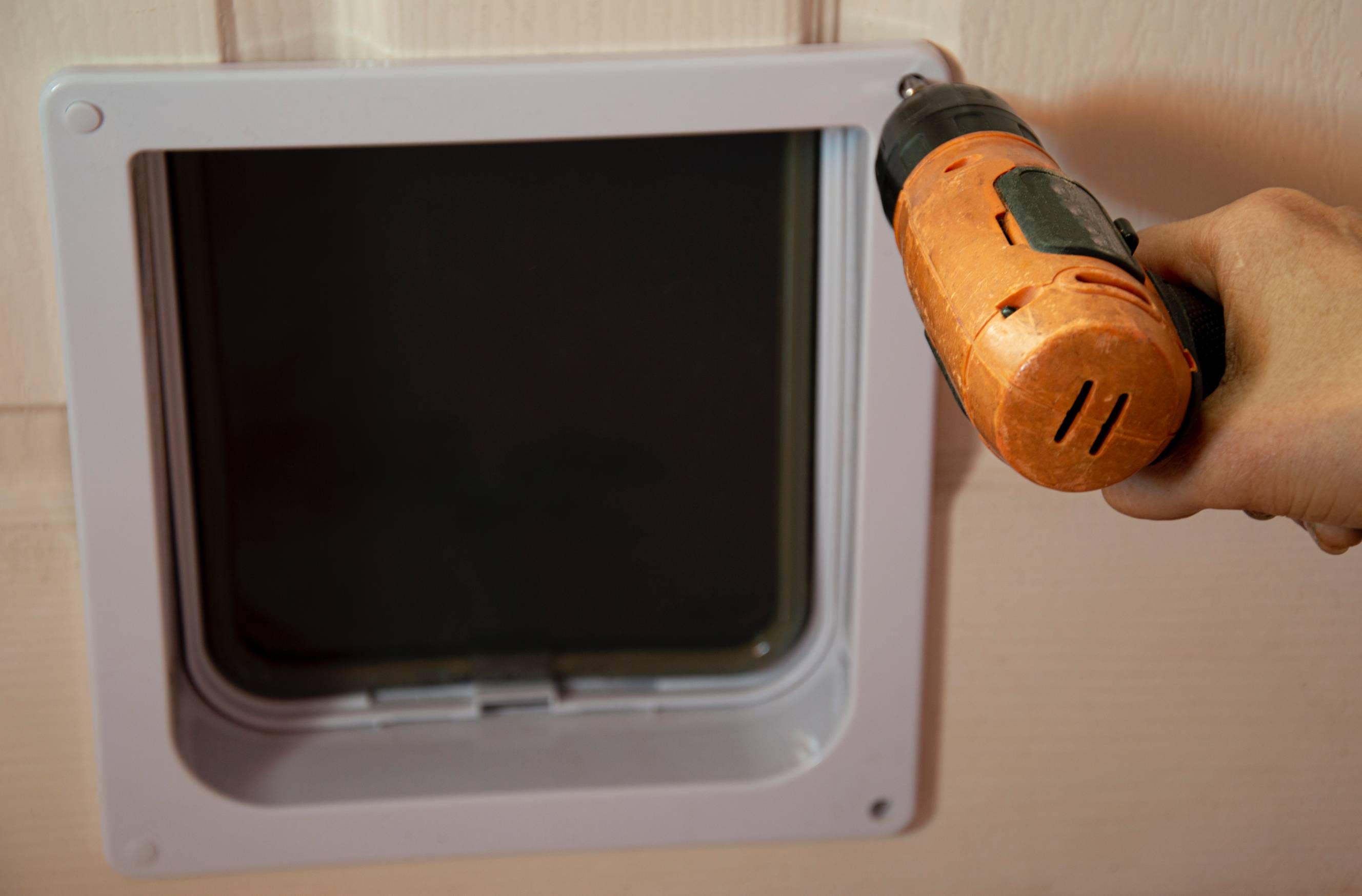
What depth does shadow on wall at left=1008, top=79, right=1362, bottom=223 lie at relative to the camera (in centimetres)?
47

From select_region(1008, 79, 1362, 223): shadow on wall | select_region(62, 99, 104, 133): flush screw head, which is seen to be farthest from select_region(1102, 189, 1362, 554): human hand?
select_region(62, 99, 104, 133): flush screw head

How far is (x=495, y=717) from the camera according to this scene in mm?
578

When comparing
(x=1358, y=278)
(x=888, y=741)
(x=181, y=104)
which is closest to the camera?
(x=1358, y=278)

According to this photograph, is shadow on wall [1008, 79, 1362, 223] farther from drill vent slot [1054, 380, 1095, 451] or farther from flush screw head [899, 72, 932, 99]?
drill vent slot [1054, 380, 1095, 451]

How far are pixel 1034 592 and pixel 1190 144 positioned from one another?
226mm

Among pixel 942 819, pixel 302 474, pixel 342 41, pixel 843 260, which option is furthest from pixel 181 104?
pixel 942 819

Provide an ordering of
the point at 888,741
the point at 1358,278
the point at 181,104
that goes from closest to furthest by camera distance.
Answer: the point at 1358,278 → the point at 181,104 → the point at 888,741

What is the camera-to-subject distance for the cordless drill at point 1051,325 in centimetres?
27

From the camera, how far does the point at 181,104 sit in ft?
1.41

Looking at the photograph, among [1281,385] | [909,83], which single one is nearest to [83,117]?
[909,83]

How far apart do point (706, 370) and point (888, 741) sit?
0.21 metres

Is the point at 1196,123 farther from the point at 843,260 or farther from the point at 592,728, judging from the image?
the point at 592,728

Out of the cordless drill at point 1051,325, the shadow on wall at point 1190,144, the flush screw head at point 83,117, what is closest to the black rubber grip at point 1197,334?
the cordless drill at point 1051,325

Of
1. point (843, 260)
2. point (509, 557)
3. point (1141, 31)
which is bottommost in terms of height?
point (509, 557)
